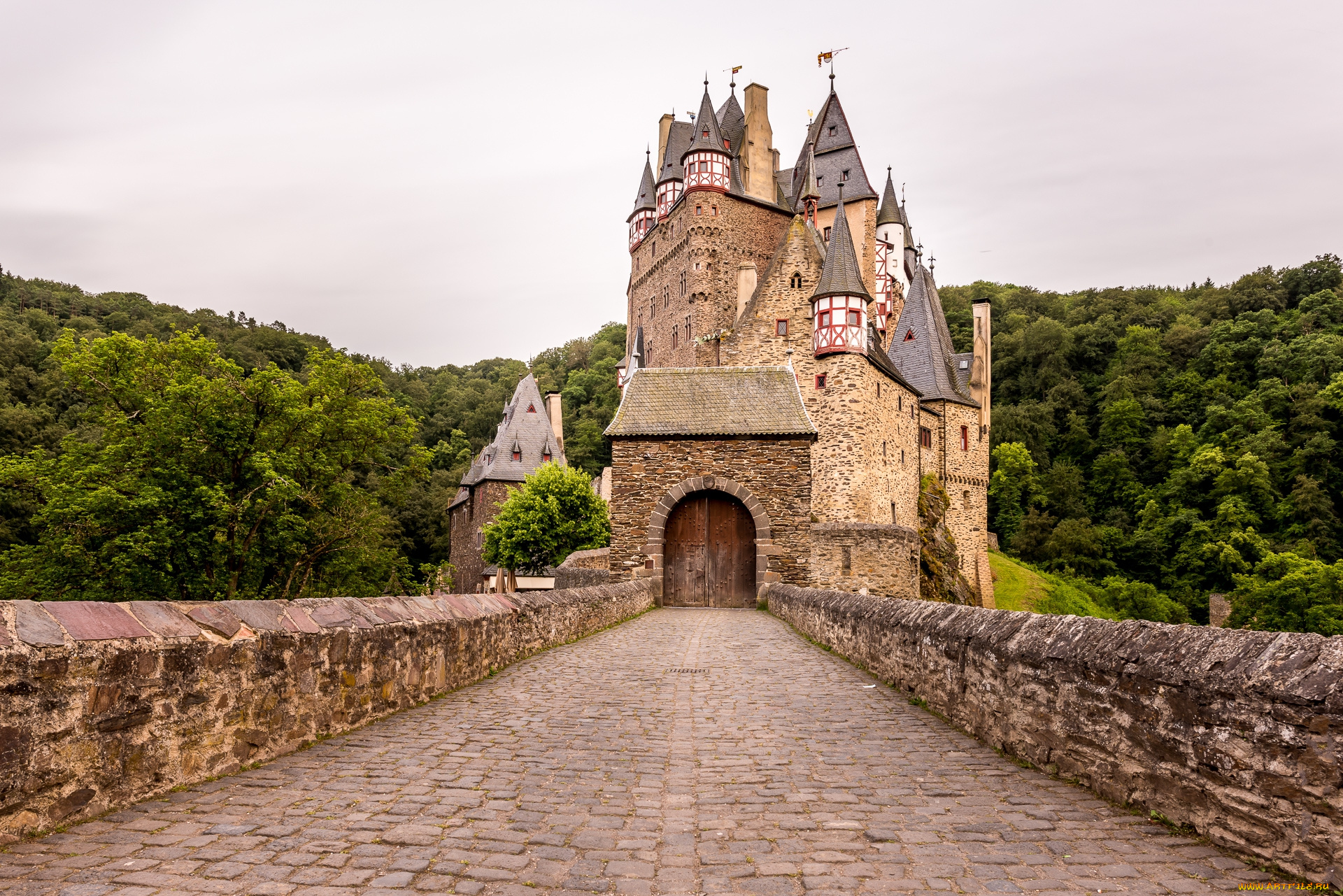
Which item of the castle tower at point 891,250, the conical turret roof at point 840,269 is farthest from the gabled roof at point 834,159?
the conical turret roof at point 840,269

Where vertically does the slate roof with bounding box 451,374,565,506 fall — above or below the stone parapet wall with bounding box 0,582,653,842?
above

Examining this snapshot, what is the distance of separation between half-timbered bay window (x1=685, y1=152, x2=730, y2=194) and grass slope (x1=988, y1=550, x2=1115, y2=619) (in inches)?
1023

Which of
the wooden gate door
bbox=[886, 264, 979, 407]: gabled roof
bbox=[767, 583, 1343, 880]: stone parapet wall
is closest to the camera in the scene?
bbox=[767, 583, 1343, 880]: stone parapet wall

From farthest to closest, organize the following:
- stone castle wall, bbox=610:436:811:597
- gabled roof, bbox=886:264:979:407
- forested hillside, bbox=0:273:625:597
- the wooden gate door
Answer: gabled roof, bbox=886:264:979:407
forested hillside, bbox=0:273:625:597
the wooden gate door
stone castle wall, bbox=610:436:811:597

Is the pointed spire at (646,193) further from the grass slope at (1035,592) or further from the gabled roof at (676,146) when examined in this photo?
the grass slope at (1035,592)

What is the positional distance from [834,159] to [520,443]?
84.4 ft

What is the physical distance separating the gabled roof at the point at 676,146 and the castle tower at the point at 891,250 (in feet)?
40.1

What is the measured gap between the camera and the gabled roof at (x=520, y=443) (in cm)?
5450

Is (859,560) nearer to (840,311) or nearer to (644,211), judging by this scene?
(840,311)

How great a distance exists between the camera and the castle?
22.0 metres

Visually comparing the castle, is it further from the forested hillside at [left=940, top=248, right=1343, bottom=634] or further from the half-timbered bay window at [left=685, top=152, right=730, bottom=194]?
the forested hillside at [left=940, top=248, right=1343, bottom=634]

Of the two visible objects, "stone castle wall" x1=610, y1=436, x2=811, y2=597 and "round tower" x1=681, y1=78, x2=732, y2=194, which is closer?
"stone castle wall" x1=610, y1=436, x2=811, y2=597

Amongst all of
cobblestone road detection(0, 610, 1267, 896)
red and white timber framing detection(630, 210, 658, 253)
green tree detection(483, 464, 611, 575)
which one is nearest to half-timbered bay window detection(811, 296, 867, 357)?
green tree detection(483, 464, 611, 575)

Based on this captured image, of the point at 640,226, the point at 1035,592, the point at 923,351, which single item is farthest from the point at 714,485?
the point at 640,226
